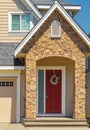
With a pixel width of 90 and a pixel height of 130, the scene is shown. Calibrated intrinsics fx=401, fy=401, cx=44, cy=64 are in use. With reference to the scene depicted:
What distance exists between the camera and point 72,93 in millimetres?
21891

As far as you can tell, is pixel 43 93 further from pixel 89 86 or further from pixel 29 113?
pixel 89 86

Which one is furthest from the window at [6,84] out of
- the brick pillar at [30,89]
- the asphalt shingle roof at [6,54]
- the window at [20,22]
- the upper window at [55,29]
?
the upper window at [55,29]

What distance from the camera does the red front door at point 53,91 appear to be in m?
22.5

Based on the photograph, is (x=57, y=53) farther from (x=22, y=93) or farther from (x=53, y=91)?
(x=22, y=93)

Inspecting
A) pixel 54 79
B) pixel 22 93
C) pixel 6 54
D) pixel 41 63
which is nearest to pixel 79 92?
pixel 54 79

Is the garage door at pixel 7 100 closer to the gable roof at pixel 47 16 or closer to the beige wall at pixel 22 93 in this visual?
the beige wall at pixel 22 93

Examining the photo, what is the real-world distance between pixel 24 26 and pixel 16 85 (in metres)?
3.72

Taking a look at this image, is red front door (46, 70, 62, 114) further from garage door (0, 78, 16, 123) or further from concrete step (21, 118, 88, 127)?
concrete step (21, 118, 88, 127)

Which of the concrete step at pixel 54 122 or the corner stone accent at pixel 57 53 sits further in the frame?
the corner stone accent at pixel 57 53

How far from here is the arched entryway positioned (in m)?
22.3

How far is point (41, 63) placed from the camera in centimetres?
2239

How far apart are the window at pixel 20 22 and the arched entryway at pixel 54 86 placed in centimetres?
251

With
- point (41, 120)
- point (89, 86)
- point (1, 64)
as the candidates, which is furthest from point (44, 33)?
point (89, 86)

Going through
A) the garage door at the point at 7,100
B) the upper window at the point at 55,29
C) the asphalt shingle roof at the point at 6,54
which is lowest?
the garage door at the point at 7,100
